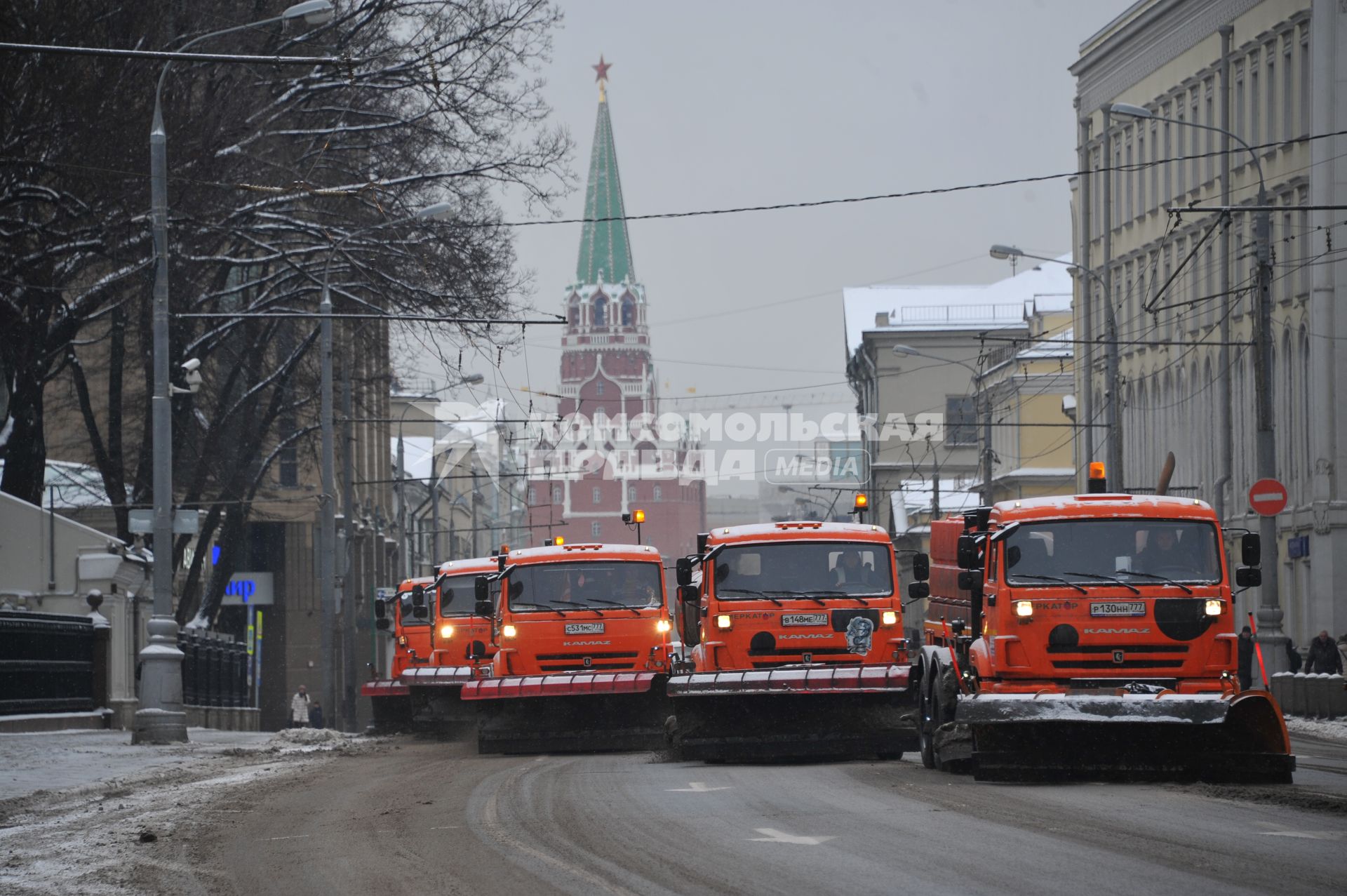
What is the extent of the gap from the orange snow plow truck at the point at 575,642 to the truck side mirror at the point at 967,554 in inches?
262

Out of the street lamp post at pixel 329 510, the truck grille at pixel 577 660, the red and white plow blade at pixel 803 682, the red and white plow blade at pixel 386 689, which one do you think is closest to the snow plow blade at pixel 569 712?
the truck grille at pixel 577 660

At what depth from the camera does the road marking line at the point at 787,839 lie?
12.3m

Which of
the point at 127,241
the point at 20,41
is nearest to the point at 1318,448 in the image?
the point at 127,241

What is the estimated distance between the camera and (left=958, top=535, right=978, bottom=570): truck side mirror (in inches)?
694

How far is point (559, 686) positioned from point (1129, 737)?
8260mm

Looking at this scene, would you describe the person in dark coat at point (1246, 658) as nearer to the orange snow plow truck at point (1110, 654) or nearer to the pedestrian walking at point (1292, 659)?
the pedestrian walking at point (1292, 659)

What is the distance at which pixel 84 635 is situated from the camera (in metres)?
32.1

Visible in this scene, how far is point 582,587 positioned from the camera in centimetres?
2539

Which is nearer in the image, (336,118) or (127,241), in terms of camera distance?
(127,241)

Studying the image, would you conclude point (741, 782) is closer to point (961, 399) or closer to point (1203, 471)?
point (1203, 471)

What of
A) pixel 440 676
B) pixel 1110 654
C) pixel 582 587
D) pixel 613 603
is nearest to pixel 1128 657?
pixel 1110 654

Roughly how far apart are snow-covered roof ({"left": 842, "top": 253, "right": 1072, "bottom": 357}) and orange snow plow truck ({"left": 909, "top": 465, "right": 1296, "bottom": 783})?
3112 inches

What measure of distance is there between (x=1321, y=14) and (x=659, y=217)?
20.3 m

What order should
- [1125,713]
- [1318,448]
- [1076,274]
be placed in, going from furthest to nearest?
[1076,274], [1318,448], [1125,713]
